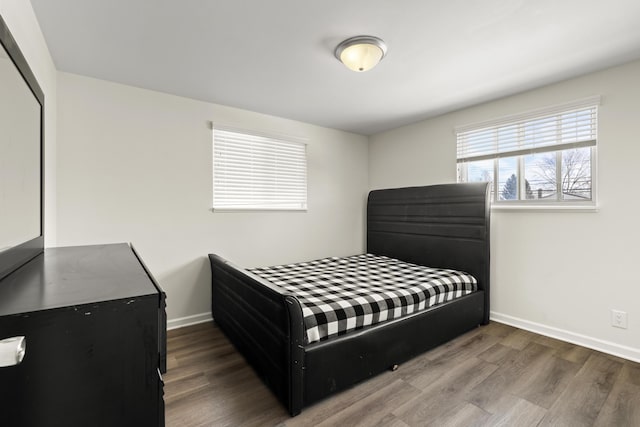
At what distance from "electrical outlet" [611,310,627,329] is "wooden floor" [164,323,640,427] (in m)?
0.26

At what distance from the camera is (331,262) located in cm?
354

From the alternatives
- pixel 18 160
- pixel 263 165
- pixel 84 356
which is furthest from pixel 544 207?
pixel 18 160

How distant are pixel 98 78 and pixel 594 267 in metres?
4.51

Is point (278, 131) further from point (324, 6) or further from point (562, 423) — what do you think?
point (562, 423)

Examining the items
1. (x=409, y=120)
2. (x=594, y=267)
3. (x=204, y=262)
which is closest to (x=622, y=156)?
(x=594, y=267)

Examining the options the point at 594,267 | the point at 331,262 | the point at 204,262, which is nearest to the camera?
the point at 594,267

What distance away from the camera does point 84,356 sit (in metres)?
0.61

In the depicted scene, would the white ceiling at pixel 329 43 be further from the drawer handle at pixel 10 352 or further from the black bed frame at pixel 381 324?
the drawer handle at pixel 10 352

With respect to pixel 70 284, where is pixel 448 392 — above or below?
below

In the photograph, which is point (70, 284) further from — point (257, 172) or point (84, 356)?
point (257, 172)

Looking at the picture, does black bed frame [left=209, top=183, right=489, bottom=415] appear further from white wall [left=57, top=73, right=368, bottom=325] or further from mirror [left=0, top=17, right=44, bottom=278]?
mirror [left=0, top=17, right=44, bottom=278]

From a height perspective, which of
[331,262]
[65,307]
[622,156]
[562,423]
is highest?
[622,156]

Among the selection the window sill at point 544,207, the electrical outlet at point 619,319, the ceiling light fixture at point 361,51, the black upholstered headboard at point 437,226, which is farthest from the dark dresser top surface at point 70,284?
the electrical outlet at point 619,319

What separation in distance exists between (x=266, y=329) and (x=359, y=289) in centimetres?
82
